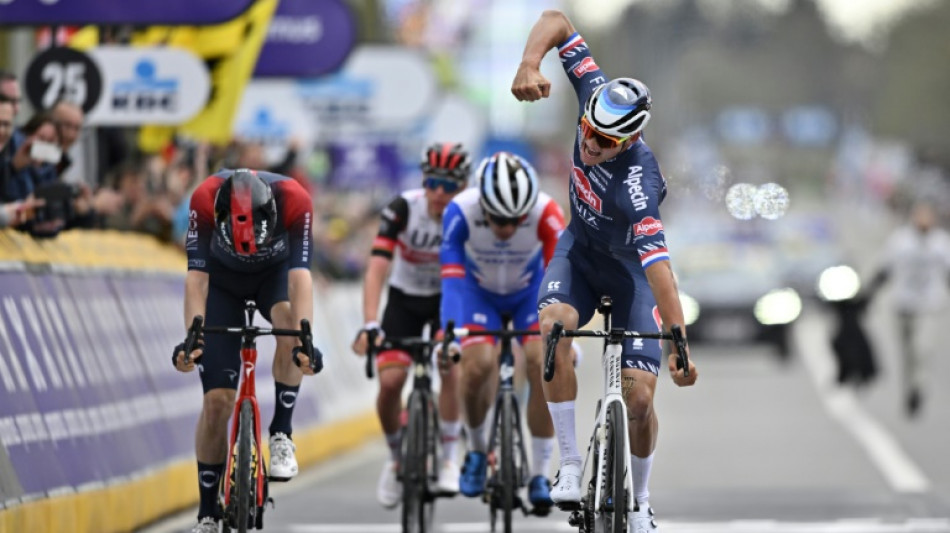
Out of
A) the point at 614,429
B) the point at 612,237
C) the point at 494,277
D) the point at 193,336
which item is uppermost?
the point at 612,237

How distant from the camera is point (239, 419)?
9492 mm

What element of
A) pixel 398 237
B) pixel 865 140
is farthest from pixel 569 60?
pixel 865 140

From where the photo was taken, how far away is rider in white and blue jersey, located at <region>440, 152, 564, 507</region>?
11117 millimetres

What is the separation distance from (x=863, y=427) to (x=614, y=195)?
12.4 meters

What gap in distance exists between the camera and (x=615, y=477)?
9.00 m

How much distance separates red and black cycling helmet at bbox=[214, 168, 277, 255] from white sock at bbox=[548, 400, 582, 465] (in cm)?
150

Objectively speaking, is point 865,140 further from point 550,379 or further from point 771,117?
point 550,379

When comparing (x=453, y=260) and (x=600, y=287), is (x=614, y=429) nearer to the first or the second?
(x=600, y=287)

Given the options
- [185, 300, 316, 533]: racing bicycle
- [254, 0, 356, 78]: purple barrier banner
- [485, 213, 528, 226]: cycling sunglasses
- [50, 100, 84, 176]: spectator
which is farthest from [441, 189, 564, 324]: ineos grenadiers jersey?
[254, 0, 356, 78]: purple barrier banner

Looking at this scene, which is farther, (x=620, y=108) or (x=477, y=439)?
(x=477, y=439)

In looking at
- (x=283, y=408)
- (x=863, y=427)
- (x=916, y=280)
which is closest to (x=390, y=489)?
(x=283, y=408)

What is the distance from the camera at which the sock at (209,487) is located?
991cm

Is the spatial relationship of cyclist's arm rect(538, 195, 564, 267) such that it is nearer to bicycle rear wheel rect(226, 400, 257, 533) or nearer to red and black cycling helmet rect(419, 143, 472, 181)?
red and black cycling helmet rect(419, 143, 472, 181)

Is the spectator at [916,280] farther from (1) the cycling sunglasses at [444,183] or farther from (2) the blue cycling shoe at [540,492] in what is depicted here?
(2) the blue cycling shoe at [540,492]
